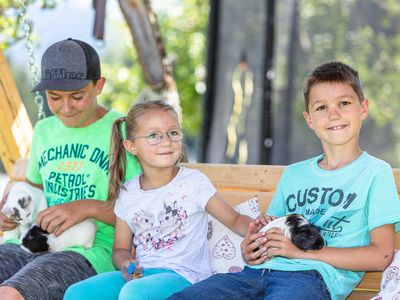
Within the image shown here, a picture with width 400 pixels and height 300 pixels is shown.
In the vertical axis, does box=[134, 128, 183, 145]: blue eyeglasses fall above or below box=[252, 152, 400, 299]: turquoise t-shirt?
above

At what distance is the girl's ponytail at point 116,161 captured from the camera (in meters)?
3.68

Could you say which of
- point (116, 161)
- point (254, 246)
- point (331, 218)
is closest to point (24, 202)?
point (116, 161)

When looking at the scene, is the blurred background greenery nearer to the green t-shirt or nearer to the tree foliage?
the tree foliage

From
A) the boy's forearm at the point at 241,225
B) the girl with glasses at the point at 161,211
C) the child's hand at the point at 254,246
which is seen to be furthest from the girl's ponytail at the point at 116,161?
the child's hand at the point at 254,246

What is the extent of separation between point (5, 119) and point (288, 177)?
203cm

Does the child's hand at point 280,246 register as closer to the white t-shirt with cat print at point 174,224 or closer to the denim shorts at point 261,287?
the denim shorts at point 261,287

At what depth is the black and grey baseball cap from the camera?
375cm

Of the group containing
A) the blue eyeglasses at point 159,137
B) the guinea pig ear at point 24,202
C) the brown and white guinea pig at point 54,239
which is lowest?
the brown and white guinea pig at point 54,239

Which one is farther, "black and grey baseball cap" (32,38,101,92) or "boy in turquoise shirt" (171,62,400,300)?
"black and grey baseball cap" (32,38,101,92)

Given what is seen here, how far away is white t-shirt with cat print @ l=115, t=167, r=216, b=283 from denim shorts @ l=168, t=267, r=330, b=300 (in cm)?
26

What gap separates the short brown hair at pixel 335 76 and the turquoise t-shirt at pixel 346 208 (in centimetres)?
30

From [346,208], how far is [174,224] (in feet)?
2.50

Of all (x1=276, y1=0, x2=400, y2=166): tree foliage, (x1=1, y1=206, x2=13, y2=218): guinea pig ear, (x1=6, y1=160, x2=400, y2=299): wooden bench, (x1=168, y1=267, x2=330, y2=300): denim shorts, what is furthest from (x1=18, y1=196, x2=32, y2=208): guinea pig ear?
(x1=276, y1=0, x2=400, y2=166): tree foliage

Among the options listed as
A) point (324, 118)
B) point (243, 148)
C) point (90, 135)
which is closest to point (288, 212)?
point (324, 118)
